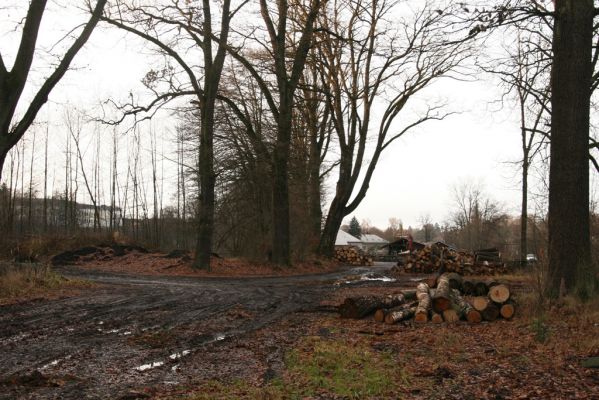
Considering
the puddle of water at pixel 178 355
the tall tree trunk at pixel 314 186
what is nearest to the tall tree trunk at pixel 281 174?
the tall tree trunk at pixel 314 186

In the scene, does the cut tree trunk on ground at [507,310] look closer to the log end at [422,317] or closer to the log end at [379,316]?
the log end at [422,317]

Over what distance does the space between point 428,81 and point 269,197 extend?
463 inches

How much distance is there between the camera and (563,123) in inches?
383

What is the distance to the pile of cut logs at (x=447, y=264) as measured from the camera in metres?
25.9

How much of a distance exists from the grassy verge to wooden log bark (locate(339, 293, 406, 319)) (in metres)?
6.88

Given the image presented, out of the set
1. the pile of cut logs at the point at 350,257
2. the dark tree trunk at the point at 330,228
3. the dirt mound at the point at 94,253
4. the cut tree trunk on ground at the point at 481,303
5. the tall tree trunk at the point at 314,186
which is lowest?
the pile of cut logs at the point at 350,257

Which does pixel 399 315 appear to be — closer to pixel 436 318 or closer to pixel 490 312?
pixel 436 318

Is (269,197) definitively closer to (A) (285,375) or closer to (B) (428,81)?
(B) (428,81)

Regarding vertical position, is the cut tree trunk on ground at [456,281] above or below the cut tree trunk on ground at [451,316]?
above

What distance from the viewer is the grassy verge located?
469 inches

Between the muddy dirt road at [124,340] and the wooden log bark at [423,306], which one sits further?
the wooden log bark at [423,306]

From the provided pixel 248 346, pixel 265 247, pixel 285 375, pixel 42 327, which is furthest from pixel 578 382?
pixel 265 247

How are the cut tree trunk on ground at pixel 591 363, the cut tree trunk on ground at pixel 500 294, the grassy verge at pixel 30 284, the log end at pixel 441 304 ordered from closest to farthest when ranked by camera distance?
the cut tree trunk on ground at pixel 591 363
the cut tree trunk on ground at pixel 500 294
the log end at pixel 441 304
the grassy verge at pixel 30 284

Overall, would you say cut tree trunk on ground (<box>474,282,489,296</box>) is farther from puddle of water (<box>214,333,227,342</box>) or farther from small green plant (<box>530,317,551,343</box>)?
puddle of water (<box>214,333,227,342</box>)
